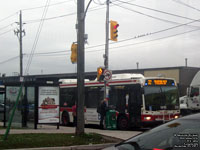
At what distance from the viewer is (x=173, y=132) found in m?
4.89

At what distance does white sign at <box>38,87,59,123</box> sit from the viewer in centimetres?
1847

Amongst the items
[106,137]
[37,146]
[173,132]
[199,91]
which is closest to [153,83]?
[106,137]

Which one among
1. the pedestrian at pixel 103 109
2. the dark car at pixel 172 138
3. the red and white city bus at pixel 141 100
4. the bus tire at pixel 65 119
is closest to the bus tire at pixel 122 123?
the red and white city bus at pixel 141 100

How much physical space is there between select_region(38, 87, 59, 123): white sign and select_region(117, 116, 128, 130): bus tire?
3711 millimetres

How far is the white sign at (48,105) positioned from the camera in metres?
18.5

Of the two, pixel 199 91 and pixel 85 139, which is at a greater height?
pixel 199 91

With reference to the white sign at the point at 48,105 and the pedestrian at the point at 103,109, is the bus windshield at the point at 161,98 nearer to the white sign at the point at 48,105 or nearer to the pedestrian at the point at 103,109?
the pedestrian at the point at 103,109

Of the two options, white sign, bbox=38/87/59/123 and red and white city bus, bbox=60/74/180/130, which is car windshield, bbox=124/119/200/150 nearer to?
white sign, bbox=38/87/59/123

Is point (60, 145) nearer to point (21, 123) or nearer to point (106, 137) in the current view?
point (106, 137)

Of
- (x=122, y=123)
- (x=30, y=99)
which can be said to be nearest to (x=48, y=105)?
(x=30, y=99)

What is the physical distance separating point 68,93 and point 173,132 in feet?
66.3

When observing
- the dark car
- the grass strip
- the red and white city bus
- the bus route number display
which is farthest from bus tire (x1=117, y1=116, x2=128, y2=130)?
the dark car

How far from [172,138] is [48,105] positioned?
47.3 feet

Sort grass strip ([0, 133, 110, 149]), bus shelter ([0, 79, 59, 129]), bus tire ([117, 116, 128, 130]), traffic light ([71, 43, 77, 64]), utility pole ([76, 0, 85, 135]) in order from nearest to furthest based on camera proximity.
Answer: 1. grass strip ([0, 133, 110, 149])
2. utility pole ([76, 0, 85, 135])
3. traffic light ([71, 43, 77, 64])
4. bus shelter ([0, 79, 59, 129])
5. bus tire ([117, 116, 128, 130])
